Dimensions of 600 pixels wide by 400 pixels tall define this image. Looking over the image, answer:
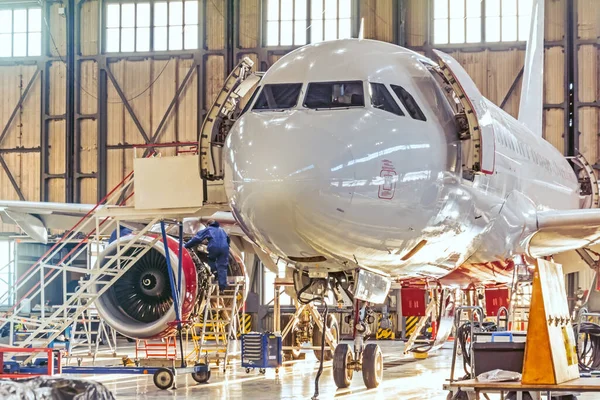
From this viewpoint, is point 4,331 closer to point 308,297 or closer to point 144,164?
point 144,164

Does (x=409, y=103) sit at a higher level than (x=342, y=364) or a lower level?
higher

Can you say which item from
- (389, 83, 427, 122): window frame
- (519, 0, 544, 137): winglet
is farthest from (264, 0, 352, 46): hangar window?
(389, 83, 427, 122): window frame

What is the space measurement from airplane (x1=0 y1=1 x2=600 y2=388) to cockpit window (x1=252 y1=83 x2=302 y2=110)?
0.04ft

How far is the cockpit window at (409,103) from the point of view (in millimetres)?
8094

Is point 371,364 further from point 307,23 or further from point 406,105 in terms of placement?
point 307,23

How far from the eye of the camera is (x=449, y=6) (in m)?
25.4

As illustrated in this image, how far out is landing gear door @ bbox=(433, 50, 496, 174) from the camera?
8.32 m

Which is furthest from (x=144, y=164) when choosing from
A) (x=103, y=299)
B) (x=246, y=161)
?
(x=246, y=161)

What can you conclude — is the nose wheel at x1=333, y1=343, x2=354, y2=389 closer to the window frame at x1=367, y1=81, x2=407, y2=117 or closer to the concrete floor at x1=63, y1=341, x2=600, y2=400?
the concrete floor at x1=63, y1=341, x2=600, y2=400

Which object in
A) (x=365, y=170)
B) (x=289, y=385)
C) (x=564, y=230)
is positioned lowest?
(x=289, y=385)

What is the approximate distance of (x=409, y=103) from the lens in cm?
815

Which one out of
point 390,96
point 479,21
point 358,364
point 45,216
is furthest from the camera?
point 479,21

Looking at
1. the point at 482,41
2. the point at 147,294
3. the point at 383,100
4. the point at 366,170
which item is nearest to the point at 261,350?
the point at 147,294

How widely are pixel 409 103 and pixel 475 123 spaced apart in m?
0.63
